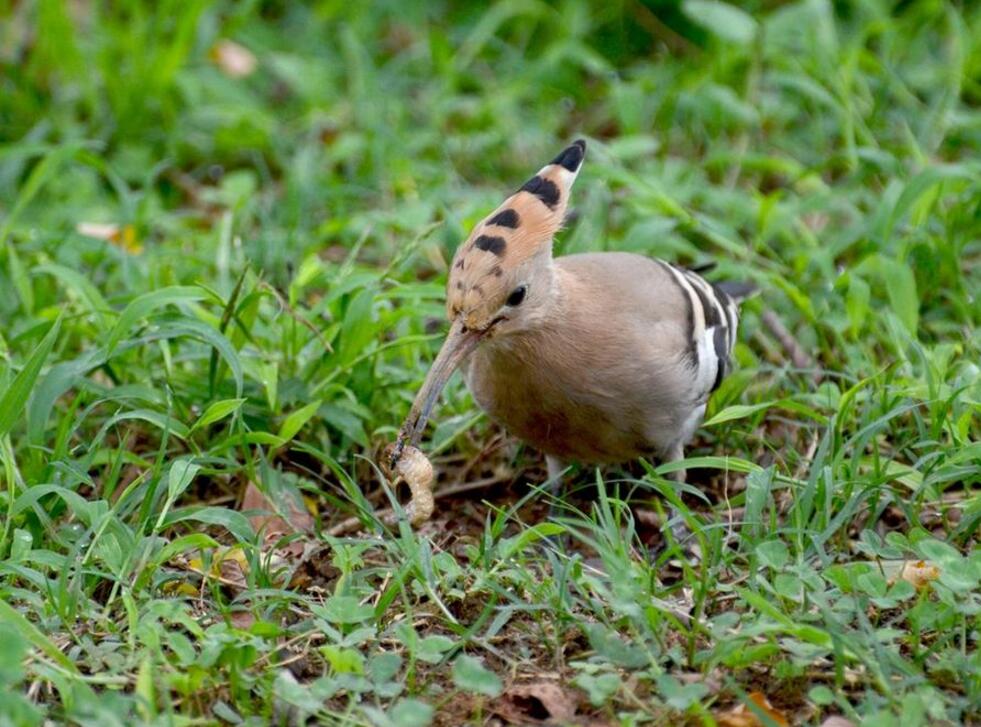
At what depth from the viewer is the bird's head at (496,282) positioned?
10.5ft

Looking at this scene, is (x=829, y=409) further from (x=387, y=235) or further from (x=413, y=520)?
(x=387, y=235)

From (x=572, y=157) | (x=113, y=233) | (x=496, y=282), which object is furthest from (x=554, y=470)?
(x=113, y=233)

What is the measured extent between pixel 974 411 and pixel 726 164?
2.02 meters

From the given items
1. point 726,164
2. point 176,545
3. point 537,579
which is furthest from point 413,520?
point 726,164

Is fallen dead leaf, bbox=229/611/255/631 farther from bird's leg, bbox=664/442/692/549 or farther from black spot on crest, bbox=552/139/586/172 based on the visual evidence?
black spot on crest, bbox=552/139/586/172

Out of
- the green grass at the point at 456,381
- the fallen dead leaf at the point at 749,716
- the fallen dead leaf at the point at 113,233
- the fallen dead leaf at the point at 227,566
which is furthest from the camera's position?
the fallen dead leaf at the point at 113,233

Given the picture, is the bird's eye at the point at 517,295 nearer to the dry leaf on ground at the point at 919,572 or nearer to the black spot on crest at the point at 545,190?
Answer: the black spot on crest at the point at 545,190

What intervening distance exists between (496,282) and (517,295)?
0.31 feet

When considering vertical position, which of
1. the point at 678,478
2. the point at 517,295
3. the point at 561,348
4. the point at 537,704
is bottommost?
the point at 678,478

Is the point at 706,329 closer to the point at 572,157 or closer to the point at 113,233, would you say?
the point at 572,157

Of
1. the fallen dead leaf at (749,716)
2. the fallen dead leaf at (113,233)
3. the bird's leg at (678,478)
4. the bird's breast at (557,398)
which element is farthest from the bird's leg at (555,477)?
the fallen dead leaf at (113,233)

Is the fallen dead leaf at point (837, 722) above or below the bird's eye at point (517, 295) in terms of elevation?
below

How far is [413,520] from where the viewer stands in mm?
3240

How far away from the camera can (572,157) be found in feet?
11.6
